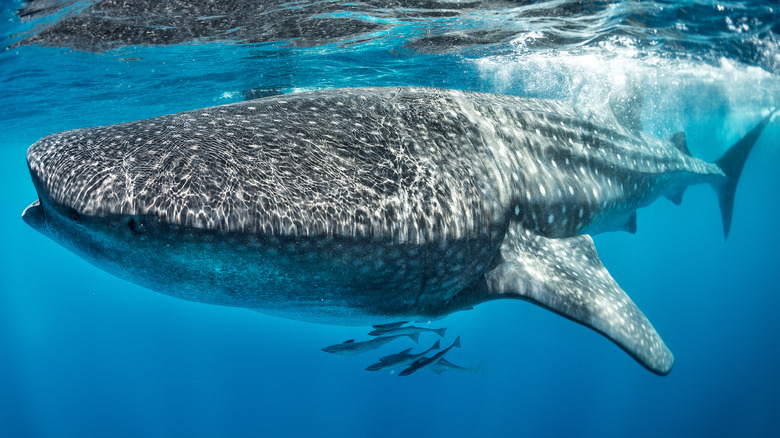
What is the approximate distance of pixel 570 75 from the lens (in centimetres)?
1311

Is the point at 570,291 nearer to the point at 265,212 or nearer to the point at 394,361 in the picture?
the point at 265,212

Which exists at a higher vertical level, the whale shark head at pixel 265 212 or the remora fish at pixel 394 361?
the whale shark head at pixel 265 212

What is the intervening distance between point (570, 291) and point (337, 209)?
1.74m

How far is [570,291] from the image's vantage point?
289cm

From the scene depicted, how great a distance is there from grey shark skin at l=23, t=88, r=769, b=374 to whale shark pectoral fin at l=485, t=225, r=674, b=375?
0.04 feet

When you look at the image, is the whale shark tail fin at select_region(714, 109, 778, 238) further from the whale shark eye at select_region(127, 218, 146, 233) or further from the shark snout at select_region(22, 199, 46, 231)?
the shark snout at select_region(22, 199, 46, 231)

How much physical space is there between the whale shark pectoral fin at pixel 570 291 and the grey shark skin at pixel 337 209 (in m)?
0.01

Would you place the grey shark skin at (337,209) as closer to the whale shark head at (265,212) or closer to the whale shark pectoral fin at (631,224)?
the whale shark head at (265,212)

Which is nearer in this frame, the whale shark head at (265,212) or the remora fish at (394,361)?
the whale shark head at (265,212)

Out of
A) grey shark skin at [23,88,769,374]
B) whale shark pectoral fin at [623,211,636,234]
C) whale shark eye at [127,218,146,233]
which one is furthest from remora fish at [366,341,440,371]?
whale shark eye at [127,218,146,233]

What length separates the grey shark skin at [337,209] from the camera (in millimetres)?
1812

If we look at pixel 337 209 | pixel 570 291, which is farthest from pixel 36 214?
pixel 570 291

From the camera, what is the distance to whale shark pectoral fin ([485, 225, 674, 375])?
280 centimetres

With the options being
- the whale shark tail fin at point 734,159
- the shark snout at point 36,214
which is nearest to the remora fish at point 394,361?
the shark snout at point 36,214
